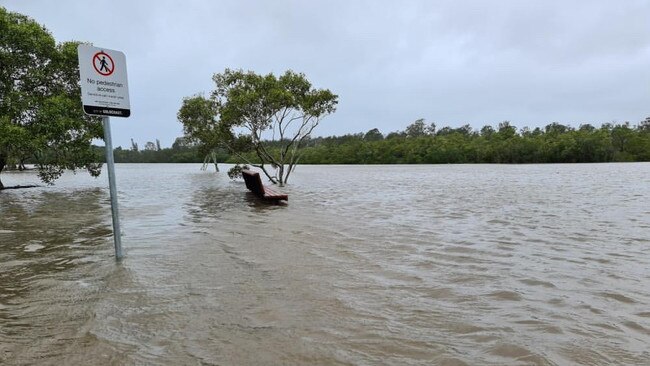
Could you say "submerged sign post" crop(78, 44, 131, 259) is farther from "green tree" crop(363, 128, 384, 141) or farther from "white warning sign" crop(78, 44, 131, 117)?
"green tree" crop(363, 128, 384, 141)

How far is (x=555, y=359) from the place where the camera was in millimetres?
3176

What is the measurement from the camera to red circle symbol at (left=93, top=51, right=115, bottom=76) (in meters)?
5.36

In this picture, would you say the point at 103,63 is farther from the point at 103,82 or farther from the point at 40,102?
the point at 40,102

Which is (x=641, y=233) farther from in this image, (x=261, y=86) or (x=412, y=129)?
(x=412, y=129)

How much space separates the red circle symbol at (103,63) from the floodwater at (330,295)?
2688mm

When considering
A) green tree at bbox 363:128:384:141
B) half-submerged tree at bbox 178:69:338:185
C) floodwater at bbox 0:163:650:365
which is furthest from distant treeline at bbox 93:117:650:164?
floodwater at bbox 0:163:650:365

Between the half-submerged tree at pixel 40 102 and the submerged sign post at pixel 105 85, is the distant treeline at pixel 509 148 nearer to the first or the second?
the half-submerged tree at pixel 40 102

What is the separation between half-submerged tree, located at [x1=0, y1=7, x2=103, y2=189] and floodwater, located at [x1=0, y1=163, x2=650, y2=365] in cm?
840

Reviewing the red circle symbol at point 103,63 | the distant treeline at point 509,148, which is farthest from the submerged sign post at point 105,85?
the distant treeline at point 509,148

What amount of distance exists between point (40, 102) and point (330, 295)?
18628mm

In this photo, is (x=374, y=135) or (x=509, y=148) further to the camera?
(x=374, y=135)

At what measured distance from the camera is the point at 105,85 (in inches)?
214

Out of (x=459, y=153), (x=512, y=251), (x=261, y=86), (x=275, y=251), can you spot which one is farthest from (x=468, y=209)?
(x=459, y=153)

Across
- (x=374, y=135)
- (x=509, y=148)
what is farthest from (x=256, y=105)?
(x=374, y=135)
